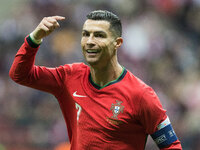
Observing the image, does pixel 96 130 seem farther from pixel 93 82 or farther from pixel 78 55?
pixel 78 55

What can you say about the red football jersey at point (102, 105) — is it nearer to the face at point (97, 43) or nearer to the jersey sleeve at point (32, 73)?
the jersey sleeve at point (32, 73)

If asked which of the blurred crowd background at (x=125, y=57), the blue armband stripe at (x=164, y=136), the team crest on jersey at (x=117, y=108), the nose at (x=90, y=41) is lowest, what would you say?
the blurred crowd background at (x=125, y=57)

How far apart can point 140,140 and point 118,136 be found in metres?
0.22

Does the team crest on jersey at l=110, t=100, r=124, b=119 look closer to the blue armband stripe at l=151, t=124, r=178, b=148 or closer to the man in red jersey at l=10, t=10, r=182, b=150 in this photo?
the man in red jersey at l=10, t=10, r=182, b=150

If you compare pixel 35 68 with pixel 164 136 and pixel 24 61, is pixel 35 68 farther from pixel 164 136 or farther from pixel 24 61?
pixel 164 136

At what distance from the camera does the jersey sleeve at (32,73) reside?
387 centimetres

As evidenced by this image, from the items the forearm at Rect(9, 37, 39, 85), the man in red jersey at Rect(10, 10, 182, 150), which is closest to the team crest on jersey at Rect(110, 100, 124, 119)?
the man in red jersey at Rect(10, 10, 182, 150)

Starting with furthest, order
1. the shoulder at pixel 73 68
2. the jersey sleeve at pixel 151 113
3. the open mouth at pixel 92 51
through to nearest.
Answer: the shoulder at pixel 73 68, the open mouth at pixel 92 51, the jersey sleeve at pixel 151 113

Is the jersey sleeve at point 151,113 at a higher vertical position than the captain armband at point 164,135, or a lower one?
higher

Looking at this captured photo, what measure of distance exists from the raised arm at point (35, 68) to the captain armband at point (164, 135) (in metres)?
0.98

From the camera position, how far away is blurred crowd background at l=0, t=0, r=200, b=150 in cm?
820

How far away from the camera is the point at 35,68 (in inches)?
159

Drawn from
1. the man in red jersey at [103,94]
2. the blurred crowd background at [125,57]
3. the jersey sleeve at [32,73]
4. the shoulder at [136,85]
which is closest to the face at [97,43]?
the man in red jersey at [103,94]

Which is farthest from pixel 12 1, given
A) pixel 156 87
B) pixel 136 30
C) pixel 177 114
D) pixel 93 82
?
pixel 93 82
